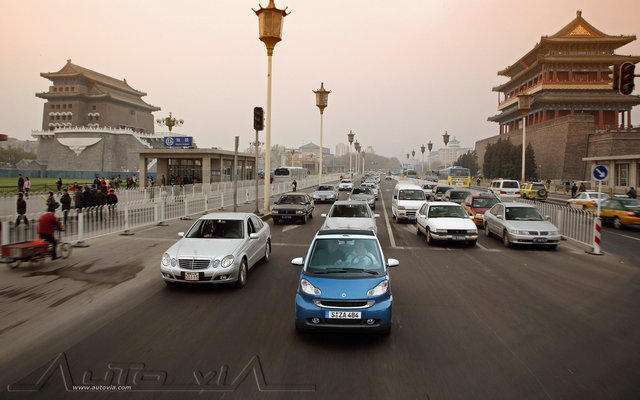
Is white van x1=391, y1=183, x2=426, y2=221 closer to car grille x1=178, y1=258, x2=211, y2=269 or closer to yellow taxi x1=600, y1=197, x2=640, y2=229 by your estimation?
yellow taxi x1=600, y1=197, x2=640, y2=229

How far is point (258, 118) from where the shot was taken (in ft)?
63.2

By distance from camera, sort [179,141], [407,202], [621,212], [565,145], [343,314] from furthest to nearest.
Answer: [565,145], [179,141], [407,202], [621,212], [343,314]

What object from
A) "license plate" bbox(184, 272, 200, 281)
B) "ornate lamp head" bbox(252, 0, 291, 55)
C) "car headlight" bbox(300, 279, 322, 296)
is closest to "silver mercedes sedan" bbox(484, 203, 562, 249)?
"car headlight" bbox(300, 279, 322, 296)

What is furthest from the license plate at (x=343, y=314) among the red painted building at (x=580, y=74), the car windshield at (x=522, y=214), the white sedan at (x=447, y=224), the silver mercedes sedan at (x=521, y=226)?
the red painted building at (x=580, y=74)

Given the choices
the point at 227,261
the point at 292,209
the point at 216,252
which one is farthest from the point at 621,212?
the point at 216,252

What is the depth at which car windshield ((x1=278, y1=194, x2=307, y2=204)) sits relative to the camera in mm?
20078

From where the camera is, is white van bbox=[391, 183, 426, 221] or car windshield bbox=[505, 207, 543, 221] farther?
white van bbox=[391, 183, 426, 221]

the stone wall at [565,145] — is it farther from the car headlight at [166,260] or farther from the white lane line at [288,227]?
the car headlight at [166,260]

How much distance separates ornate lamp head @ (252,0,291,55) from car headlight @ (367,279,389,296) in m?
18.4

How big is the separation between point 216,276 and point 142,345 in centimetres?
236

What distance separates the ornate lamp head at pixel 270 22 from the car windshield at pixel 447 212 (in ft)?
41.8

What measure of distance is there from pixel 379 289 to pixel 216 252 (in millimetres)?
3762

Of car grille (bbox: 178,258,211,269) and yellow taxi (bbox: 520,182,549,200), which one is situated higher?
yellow taxi (bbox: 520,182,549,200)

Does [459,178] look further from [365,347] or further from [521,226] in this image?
[365,347]
